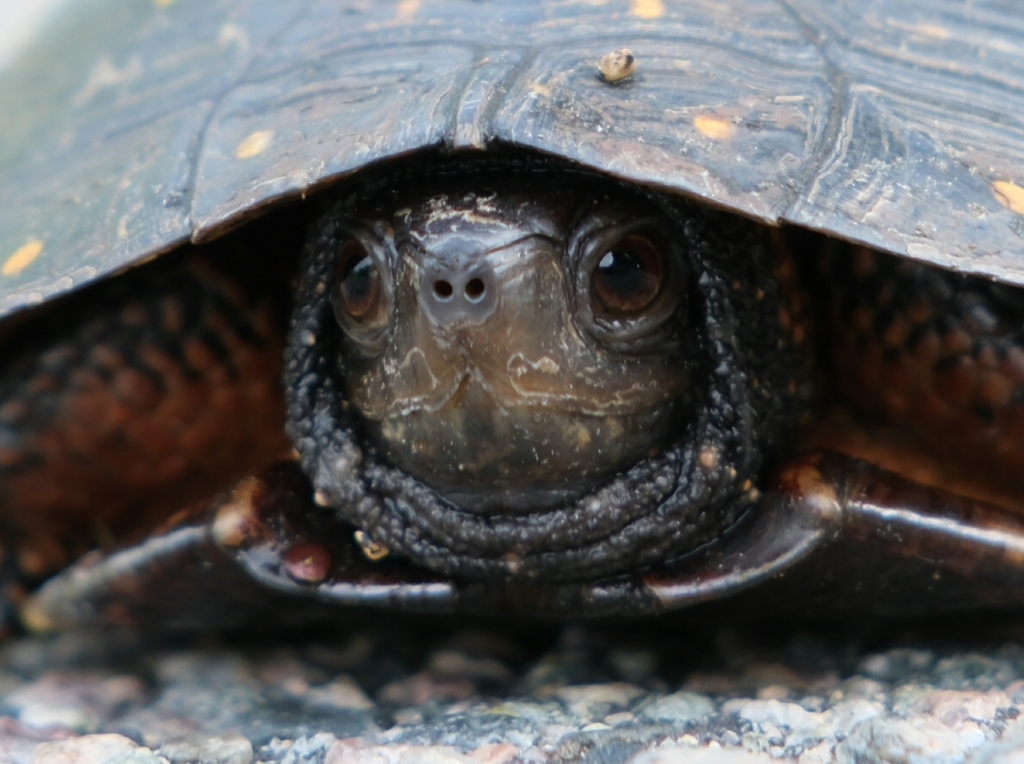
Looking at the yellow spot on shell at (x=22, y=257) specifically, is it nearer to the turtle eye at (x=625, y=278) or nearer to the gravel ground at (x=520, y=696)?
the gravel ground at (x=520, y=696)

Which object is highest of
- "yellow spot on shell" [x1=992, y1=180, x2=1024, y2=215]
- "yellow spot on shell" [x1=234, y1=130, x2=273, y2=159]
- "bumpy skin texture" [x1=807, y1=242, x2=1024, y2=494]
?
"yellow spot on shell" [x1=992, y1=180, x2=1024, y2=215]

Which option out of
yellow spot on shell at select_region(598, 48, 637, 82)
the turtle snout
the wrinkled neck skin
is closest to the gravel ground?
the wrinkled neck skin

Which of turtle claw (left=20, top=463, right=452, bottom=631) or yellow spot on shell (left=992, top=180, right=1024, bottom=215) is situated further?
turtle claw (left=20, top=463, right=452, bottom=631)

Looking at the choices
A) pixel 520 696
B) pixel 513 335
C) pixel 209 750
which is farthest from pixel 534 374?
pixel 209 750

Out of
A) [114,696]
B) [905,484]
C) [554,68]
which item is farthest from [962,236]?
[114,696]

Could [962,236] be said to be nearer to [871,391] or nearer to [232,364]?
[871,391]

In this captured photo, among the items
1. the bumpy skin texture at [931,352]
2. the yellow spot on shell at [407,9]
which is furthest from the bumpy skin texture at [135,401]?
the bumpy skin texture at [931,352]

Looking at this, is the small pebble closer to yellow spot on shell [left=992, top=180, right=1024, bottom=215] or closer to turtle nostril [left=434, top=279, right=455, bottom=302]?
turtle nostril [left=434, top=279, right=455, bottom=302]
